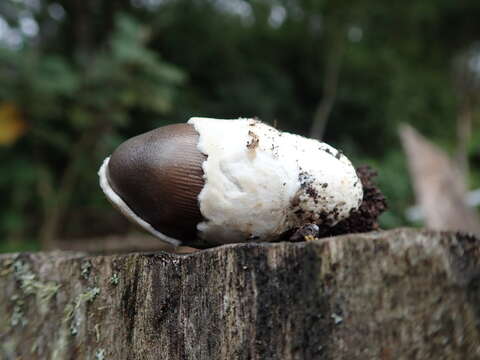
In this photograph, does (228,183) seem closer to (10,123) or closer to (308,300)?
(308,300)

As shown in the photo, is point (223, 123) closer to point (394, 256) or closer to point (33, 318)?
point (394, 256)

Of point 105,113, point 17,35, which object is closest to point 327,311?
point 105,113

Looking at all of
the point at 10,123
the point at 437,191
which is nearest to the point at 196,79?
the point at 10,123

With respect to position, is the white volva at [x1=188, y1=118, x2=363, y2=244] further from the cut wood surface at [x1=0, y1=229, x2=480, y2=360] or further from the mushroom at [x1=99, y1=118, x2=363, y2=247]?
the cut wood surface at [x1=0, y1=229, x2=480, y2=360]

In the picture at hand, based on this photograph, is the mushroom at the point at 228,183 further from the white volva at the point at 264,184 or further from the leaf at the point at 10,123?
the leaf at the point at 10,123

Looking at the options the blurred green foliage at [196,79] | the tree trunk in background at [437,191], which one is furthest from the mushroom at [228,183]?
the blurred green foliage at [196,79]

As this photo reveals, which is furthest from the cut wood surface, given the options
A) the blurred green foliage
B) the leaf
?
the leaf
